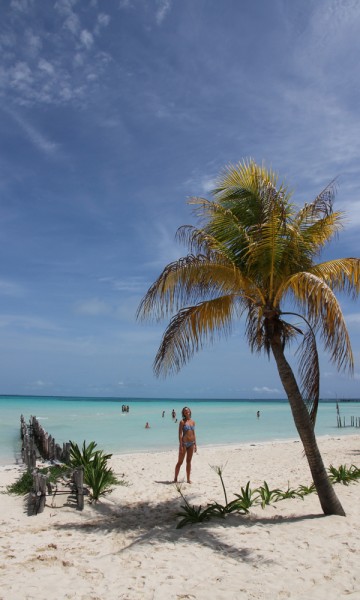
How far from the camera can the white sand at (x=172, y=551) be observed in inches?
183

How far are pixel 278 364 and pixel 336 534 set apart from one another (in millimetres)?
2507

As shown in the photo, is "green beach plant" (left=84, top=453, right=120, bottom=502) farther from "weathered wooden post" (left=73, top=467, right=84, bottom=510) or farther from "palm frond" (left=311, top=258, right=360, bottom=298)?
"palm frond" (left=311, top=258, right=360, bottom=298)

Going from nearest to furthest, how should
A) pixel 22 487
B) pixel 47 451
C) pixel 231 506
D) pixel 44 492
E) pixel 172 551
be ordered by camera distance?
pixel 172 551 < pixel 231 506 < pixel 44 492 < pixel 22 487 < pixel 47 451

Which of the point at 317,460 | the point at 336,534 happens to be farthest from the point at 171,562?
the point at 317,460

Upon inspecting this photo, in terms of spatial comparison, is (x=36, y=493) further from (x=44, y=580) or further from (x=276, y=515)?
(x=276, y=515)

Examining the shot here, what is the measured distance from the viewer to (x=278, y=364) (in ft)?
23.2

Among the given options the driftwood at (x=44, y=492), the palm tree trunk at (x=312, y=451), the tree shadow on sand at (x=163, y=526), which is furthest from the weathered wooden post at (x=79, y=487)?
the palm tree trunk at (x=312, y=451)

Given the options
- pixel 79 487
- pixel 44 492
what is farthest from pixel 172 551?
pixel 44 492

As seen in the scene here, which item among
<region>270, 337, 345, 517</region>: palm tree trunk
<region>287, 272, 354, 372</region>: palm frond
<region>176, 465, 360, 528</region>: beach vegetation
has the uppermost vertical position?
<region>287, 272, 354, 372</region>: palm frond

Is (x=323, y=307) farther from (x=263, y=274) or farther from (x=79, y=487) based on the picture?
(x=79, y=487)

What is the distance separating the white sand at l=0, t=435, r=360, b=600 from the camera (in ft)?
15.2

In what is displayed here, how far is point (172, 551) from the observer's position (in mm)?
5711

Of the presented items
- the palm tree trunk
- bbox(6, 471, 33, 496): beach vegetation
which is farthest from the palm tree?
bbox(6, 471, 33, 496): beach vegetation

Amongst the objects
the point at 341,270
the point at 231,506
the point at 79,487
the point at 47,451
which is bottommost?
the point at 47,451
